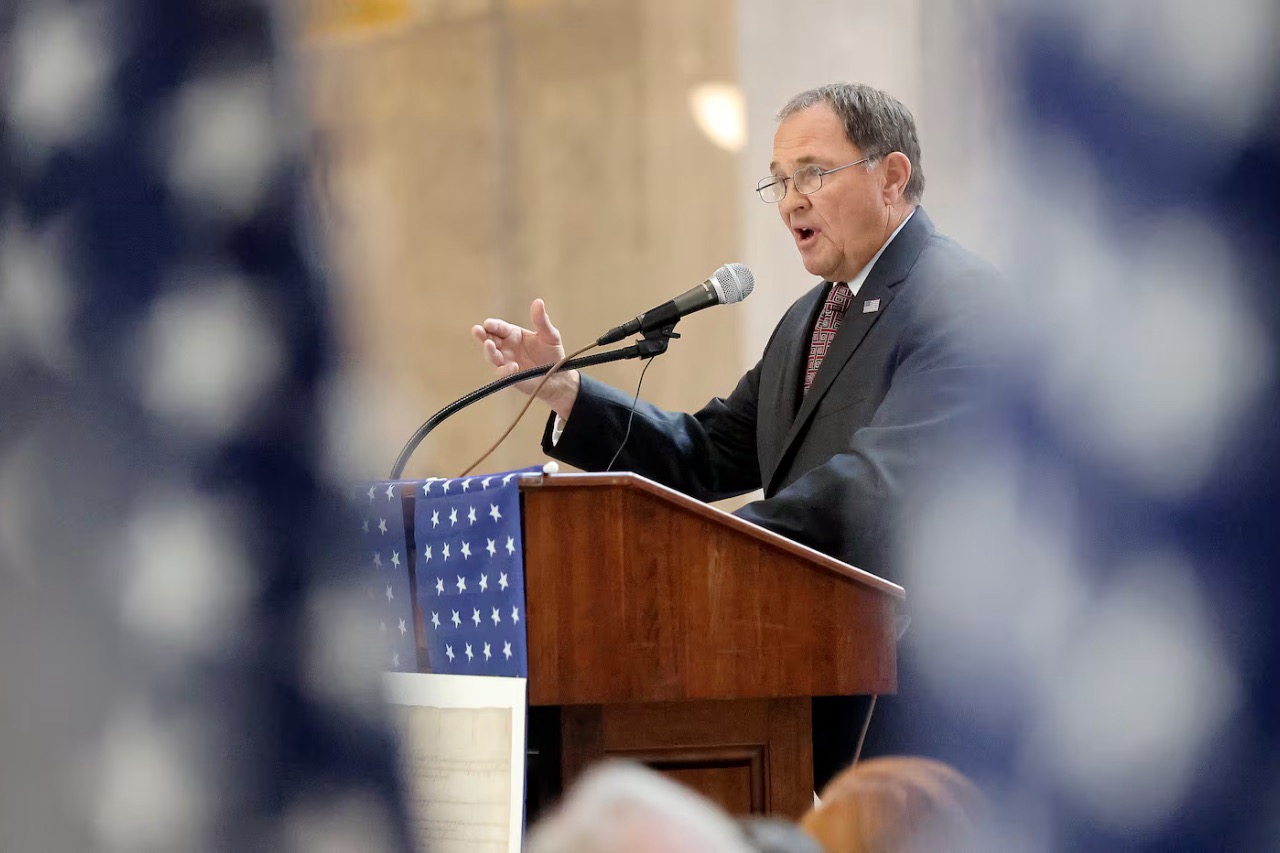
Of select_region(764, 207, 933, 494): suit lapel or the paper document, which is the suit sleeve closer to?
select_region(764, 207, 933, 494): suit lapel

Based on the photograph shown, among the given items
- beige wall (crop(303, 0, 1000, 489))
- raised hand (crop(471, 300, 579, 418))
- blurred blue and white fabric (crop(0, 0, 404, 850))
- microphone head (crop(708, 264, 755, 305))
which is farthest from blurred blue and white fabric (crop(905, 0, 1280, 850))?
beige wall (crop(303, 0, 1000, 489))

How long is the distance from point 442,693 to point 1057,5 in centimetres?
161

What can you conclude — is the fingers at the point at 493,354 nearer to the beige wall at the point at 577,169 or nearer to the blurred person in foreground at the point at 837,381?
the blurred person in foreground at the point at 837,381

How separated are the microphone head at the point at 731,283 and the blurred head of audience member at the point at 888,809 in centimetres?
199

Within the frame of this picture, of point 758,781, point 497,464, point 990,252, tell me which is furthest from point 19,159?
point 497,464

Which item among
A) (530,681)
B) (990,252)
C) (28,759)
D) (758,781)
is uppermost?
(990,252)

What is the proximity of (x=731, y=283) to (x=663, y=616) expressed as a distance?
771mm

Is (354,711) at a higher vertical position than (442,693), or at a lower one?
higher

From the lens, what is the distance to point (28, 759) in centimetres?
40

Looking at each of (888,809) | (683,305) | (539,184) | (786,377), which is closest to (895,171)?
(786,377)

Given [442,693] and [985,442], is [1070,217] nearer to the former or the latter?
[985,442]

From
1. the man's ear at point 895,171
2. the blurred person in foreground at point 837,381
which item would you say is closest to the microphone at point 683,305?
the blurred person in foreground at point 837,381

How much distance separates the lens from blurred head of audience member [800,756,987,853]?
0.67m

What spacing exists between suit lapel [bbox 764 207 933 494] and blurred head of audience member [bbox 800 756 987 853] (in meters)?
2.62
